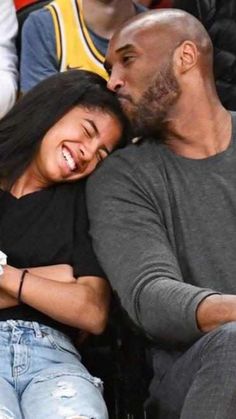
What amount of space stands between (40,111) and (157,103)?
258 millimetres

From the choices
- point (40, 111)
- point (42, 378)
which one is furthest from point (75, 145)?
point (42, 378)

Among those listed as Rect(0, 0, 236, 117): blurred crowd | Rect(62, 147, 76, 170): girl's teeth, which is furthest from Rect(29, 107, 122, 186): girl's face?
Rect(0, 0, 236, 117): blurred crowd

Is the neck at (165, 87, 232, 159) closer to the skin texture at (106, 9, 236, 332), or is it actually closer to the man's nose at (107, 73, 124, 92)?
the skin texture at (106, 9, 236, 332)

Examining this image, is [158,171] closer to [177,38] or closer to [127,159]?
[127,159]

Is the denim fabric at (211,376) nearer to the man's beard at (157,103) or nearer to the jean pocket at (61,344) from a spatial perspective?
the jean pocket at (61,344)

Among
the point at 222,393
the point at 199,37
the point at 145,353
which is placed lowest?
the point at 145,353

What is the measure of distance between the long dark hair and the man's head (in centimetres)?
4

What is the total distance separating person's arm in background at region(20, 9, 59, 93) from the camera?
7.71 ft

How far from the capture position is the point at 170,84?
2.10 meters

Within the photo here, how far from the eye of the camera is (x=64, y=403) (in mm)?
1680

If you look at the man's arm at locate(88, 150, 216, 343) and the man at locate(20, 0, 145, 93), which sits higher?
the man at locate(20, 0, 145, 93)

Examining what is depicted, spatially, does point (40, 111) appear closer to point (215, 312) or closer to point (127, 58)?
point (127, 58)

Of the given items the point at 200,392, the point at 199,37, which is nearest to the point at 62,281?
the point at 200,392

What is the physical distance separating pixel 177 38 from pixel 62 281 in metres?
0.61
